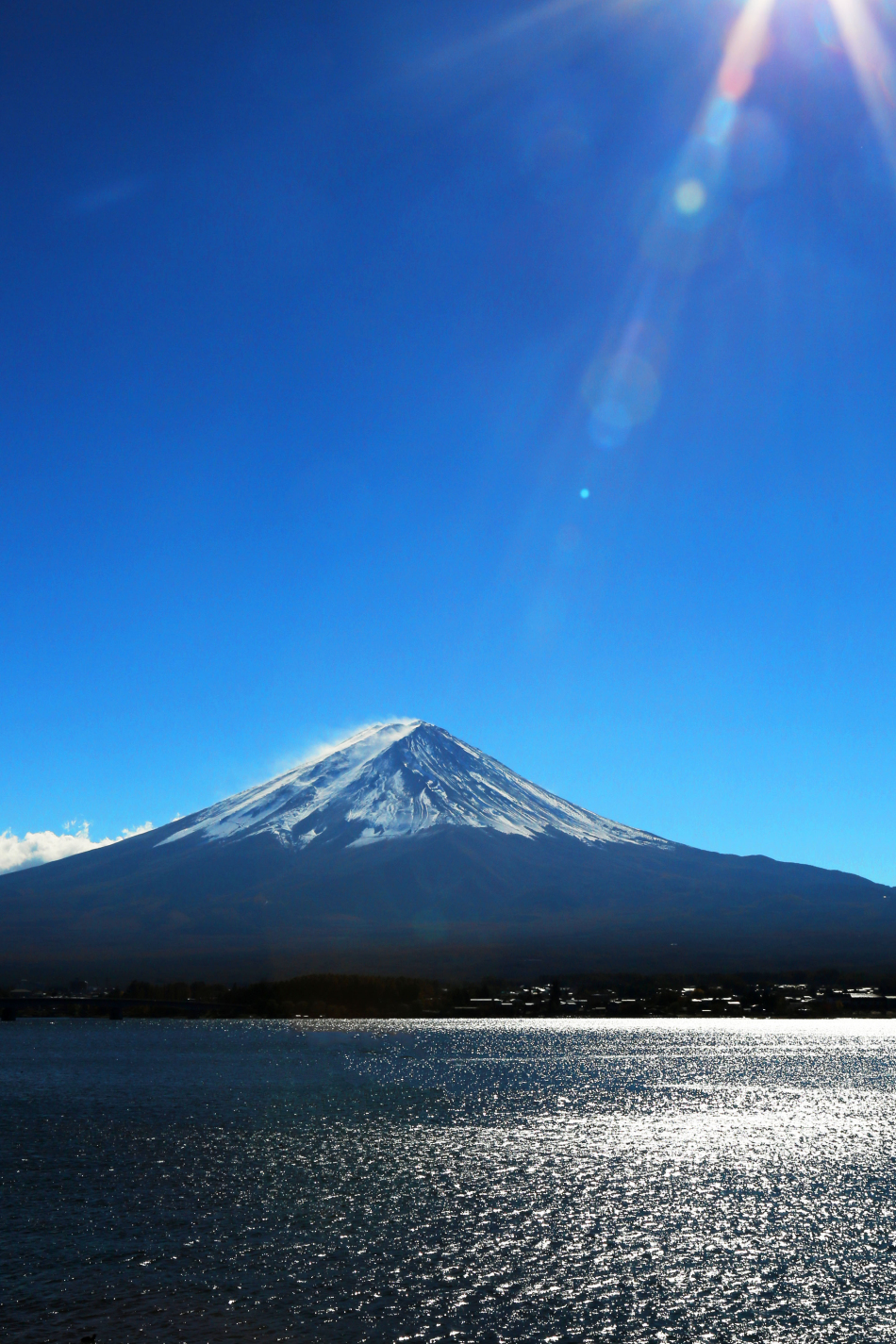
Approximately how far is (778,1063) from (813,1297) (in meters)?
116

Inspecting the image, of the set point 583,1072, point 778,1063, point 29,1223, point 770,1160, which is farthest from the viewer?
point 778,1063

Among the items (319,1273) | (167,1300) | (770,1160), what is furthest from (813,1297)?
(770,1160)

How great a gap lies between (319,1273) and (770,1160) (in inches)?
1336

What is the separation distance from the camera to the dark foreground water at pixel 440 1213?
94.8ft

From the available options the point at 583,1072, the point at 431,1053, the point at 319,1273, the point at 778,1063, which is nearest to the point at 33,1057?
the point at 431,1053

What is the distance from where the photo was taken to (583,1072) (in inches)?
4599

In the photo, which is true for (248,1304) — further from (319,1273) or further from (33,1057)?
(33,1057)

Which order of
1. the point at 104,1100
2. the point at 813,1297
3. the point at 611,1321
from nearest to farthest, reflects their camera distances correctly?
the point at 611,1321, the point at 813,1297, the point at 104,1100

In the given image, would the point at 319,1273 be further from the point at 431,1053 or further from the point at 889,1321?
the point at 431,1053

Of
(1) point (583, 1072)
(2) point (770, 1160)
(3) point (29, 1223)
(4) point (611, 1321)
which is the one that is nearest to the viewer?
(4) point (611, 1321)

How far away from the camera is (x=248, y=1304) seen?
29109mm

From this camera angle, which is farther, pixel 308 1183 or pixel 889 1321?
pixel 308 1183

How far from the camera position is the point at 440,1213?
42.1 metres

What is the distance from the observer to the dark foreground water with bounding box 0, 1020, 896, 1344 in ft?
94.8
